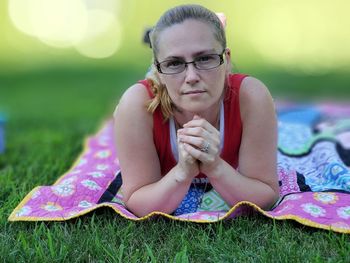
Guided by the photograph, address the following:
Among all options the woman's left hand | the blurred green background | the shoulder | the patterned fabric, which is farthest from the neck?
the blurred green background

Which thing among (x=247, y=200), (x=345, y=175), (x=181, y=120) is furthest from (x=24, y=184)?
(x=345, y=175)

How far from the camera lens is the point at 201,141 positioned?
92.6 inches

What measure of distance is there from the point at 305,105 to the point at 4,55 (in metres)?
5.53

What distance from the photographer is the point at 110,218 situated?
259cm

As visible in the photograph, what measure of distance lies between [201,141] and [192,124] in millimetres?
86

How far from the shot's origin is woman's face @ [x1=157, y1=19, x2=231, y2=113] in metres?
2.37

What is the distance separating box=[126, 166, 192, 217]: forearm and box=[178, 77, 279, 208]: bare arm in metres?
0.17

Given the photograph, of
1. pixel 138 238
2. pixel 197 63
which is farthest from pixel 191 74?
pixel 138 238

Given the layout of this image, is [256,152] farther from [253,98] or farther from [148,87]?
[148,87]

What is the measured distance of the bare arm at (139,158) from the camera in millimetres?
2564

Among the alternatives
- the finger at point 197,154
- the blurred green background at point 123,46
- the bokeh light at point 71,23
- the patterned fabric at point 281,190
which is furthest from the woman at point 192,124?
the bokeh light at point 71,23

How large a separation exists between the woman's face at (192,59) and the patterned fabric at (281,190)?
464 mm

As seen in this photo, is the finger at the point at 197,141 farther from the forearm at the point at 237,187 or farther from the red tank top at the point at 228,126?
the red tank top at the point at 228,126

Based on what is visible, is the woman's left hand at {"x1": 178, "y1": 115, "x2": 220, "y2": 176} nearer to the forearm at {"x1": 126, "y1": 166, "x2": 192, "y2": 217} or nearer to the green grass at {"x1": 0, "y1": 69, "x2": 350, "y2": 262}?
the forearm at {"x1": 126, "y1": 166, "x2": 192, "y2": 217}
